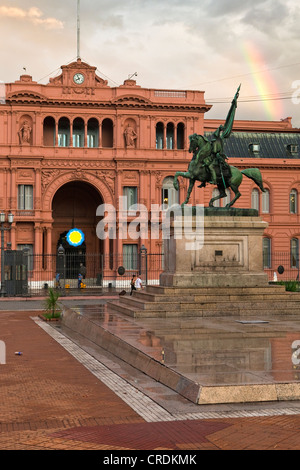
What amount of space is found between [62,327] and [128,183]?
106 feet

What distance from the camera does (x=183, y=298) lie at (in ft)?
61.4

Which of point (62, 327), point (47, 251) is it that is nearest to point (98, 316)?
point (62, 327)

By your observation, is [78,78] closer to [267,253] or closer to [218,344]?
[267,253]

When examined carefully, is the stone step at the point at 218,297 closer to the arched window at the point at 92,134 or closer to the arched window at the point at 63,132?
the arched window at the point at 92,134

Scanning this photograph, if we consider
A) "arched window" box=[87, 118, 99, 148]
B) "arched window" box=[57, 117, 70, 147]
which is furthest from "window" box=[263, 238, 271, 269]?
"arched window" box=[57, 117, 70, 147]

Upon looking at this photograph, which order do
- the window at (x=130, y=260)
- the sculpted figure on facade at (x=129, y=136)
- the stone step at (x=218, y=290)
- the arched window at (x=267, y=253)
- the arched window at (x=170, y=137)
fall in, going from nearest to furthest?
1. the stone step at (x=218, y=290)
2. the window at (x=130, y=260)
3. the sculpted figure on facade at (x=129, y=136)
4. the arched window at (x=170, y=137)
5. the arched window at (x=267, y=253)

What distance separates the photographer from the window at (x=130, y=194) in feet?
171

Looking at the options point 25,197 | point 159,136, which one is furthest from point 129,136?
point 25,197

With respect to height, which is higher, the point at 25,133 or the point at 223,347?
the point at 25,133

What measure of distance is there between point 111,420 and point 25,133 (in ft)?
146

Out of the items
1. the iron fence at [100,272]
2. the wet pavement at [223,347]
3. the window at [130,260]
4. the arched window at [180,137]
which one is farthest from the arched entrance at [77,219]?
the wet pavement at [223,347]

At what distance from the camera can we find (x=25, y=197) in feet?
165

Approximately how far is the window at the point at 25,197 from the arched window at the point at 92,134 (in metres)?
6.70

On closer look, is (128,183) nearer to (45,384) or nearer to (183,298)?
(183,298)
